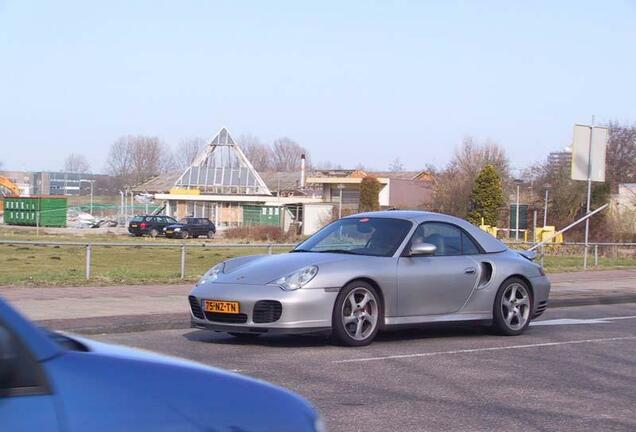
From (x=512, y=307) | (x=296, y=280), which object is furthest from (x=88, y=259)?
(x=512, y=307)

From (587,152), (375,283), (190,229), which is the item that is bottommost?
(190,229)

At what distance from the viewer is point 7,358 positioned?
251 cm

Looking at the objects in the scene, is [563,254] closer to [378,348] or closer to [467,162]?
[378,348]

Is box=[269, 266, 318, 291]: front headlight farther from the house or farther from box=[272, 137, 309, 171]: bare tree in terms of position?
box=[272, 137, 309, 171]: bare tree

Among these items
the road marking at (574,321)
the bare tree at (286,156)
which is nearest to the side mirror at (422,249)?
the road marking at (574,321)

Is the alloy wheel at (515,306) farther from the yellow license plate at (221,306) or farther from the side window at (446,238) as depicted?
the yellow license plate at (221,306)

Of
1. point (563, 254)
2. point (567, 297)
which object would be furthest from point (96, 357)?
point (563, 254)

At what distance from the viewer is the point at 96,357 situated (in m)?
2.86

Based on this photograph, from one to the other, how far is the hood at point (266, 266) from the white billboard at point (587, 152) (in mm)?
11707

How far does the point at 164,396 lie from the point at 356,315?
22.2ft

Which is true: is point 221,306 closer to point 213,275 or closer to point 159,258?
point 213,275

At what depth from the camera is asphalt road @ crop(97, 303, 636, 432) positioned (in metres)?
6.57

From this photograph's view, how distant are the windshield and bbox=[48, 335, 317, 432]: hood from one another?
6.80m

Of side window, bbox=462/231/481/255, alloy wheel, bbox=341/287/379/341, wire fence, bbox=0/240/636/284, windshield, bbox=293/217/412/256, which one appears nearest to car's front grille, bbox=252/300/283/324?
alloy wheel, bbox=341/287/379/341
